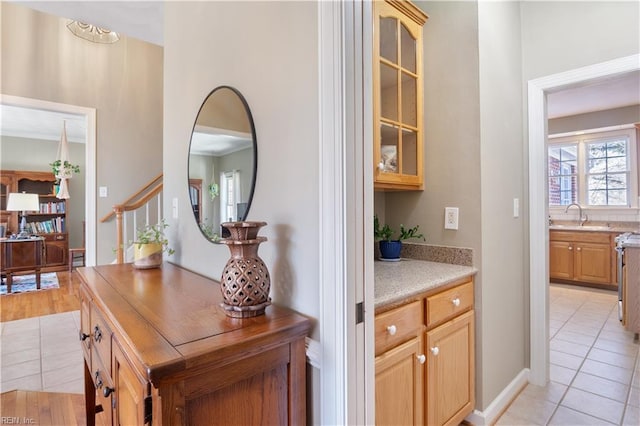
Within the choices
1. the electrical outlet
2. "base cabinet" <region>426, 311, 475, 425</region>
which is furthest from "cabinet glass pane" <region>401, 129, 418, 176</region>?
"base cabinet" <region>426, 311, 475, 425</region>

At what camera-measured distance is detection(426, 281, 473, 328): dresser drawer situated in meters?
1.47

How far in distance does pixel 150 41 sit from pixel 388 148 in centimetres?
224

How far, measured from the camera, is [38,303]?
4.06 meters

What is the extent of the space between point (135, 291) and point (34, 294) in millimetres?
4546

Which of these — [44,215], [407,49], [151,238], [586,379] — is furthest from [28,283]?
[586,379]

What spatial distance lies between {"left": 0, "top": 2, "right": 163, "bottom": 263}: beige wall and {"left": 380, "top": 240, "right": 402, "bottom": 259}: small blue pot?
11.3 ft

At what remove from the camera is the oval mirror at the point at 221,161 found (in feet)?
4.26

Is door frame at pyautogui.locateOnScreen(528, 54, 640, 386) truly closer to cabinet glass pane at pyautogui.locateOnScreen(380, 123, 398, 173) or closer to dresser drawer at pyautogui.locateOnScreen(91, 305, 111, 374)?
cabinet glass pane at pyautogui.locateOnScreen(380, 123, 398, 173)

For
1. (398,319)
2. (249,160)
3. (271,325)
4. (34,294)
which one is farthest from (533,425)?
(34,294)

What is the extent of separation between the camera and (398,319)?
1.31 m

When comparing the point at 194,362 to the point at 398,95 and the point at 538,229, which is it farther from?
the point at 538,229

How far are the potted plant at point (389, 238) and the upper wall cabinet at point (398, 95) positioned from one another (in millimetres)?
284

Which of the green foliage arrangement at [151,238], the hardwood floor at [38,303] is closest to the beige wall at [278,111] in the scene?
the green foliage arrangement at [151,238]

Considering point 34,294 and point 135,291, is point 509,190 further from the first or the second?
point 34,294
